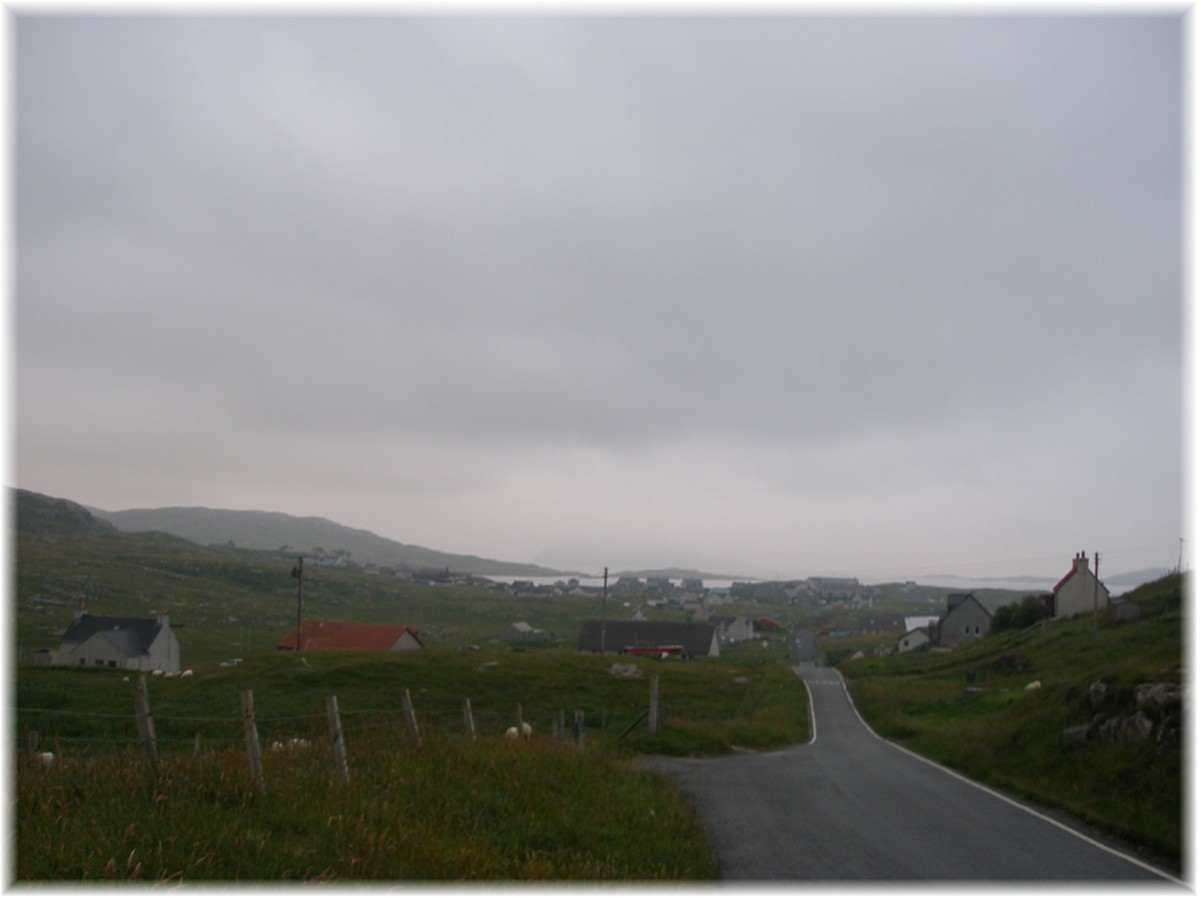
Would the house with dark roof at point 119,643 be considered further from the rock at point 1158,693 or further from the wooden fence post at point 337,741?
the rock at point 1158,693

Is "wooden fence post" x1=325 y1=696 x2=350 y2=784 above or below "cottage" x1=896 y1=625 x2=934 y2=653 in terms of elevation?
above

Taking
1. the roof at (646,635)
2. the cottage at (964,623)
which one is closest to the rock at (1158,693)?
the cottage at (964,623)

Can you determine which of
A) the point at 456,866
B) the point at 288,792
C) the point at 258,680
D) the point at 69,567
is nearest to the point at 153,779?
the point at 288,792

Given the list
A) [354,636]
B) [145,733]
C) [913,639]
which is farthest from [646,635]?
[145,733]

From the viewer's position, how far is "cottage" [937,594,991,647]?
93.8m

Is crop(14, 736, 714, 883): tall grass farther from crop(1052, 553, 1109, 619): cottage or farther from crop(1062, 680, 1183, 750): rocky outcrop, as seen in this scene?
crop(1052, 553, 1109, 619): cottage

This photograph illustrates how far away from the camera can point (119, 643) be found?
6050 cm

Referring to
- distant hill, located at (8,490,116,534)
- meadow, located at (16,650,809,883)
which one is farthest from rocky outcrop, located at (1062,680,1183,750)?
distant hill, located at (8,490,116,534)

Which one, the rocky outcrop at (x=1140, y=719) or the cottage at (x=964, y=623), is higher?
the rocky outcrop at (x=1140, y=719)

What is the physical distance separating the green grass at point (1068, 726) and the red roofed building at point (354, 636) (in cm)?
4808

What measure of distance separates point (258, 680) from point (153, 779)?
45.6 meters

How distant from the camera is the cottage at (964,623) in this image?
93.8 m

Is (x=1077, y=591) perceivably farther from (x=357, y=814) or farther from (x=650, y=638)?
(x=357, y=814)

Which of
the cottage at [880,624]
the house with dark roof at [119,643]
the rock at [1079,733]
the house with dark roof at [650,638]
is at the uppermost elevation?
the rock at [1079,733]
